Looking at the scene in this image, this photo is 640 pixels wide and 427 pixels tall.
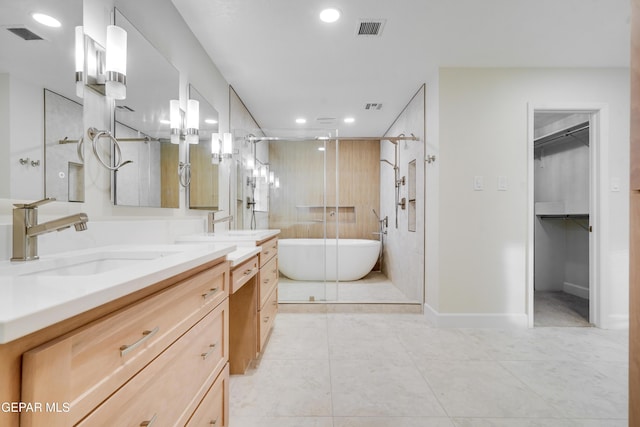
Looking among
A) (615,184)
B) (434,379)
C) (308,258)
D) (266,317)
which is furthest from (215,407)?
(615,184)

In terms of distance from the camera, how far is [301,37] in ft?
7.70

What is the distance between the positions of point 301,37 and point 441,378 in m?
2.46

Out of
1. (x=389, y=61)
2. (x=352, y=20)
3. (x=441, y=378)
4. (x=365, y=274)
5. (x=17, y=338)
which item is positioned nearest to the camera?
(x=17, y=338)

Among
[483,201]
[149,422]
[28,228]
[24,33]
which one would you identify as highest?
[24,33]

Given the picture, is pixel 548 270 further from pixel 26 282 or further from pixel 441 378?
pixel 26 282

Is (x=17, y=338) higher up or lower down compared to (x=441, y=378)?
higher up

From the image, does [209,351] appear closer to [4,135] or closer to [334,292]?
[4,135]

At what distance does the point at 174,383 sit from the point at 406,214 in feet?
11.0

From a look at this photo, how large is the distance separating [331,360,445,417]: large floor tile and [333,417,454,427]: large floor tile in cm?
3

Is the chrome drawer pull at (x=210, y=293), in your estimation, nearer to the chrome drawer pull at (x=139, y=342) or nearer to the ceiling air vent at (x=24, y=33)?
the chrome drawer pull at (x=139, y=342)

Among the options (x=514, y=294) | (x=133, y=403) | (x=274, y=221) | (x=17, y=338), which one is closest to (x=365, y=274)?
(x=274, y=221)

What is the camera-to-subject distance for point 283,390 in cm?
178

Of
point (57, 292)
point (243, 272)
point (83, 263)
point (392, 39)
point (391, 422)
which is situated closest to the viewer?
point (57, 292)

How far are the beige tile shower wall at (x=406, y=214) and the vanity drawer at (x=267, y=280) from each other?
149 centimetres
